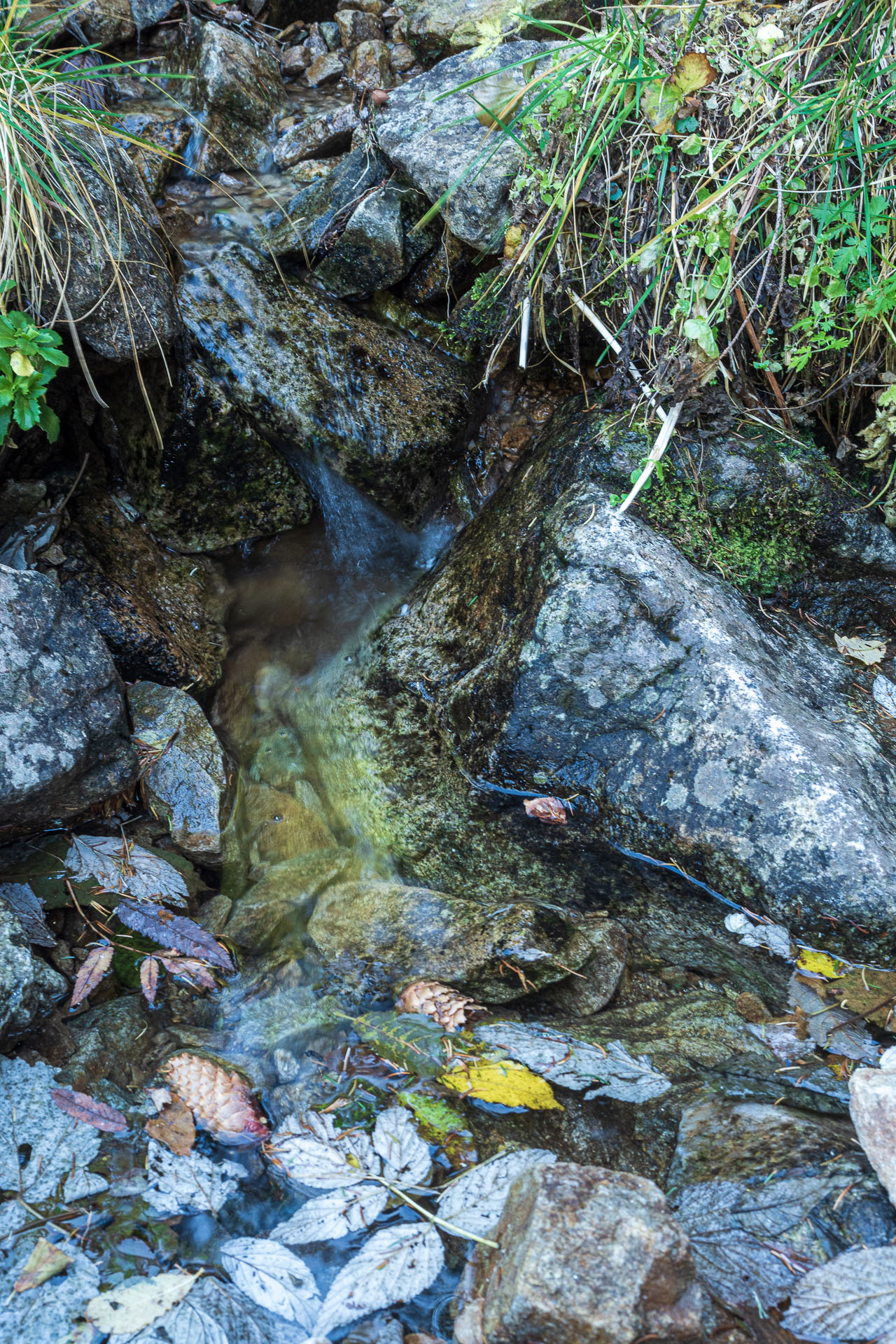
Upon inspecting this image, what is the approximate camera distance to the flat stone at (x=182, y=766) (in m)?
3.06

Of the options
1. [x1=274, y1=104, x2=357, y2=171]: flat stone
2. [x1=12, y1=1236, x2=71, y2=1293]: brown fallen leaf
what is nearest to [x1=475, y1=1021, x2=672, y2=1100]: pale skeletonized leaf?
[x1=12, y1=1236, x2=71, y2=1293]: brown fallen leaf

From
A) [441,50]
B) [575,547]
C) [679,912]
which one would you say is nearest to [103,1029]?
[679,912]

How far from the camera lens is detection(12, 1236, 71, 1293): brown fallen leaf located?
1648 mm

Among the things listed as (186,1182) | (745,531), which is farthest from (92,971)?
(745,531)

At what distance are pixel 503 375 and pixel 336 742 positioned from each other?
213 centimetres

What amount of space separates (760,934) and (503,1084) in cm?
101

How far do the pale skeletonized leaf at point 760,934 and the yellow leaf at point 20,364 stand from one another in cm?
307

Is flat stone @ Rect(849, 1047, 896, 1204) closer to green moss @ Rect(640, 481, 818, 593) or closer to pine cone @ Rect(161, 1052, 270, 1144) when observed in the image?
pine cone @ Rect(161, 1052, 270, 1144)

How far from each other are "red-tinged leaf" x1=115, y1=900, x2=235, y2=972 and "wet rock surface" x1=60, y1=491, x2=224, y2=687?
1.21 metres

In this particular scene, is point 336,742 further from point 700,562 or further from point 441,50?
point 441,50

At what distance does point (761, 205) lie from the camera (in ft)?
9.30

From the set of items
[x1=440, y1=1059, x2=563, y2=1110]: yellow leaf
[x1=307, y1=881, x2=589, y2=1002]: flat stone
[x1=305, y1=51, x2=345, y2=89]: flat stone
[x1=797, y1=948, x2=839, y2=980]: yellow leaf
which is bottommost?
[x1=307, y1=881, x2=589, y2=1002]: flat stone

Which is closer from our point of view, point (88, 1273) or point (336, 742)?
point (88, 1273)

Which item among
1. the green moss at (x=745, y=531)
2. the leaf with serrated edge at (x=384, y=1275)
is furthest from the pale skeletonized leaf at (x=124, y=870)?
the green moss at (x=745, y=531)
